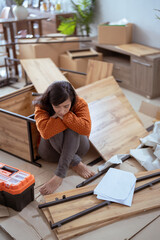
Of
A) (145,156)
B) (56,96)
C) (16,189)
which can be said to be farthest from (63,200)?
(145,156)

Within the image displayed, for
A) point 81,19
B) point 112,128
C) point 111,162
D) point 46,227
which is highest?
point 81,19

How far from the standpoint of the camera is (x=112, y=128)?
281cm

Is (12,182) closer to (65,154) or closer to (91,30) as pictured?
(65,154)

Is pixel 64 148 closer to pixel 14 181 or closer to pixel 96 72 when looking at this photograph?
pixel 14 181

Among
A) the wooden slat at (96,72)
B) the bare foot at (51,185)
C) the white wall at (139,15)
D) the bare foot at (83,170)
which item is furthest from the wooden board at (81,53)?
the bare foot at (51,185)

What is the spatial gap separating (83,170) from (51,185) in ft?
1.00

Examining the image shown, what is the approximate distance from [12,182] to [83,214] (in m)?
0.51

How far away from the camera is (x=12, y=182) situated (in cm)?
201

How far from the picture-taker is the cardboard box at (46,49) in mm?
4453

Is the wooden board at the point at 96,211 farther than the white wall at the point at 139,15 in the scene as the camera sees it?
No

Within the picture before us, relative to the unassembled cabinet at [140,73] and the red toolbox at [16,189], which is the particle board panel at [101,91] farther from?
the red toolbox at [16,189]

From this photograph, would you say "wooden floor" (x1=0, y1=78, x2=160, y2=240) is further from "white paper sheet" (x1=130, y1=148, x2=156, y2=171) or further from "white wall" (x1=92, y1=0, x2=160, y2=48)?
"white wall" (x1=92, y1=0, x2=160, y2=48)

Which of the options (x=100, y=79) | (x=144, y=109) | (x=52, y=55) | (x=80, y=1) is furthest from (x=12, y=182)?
(x=80, y=1)

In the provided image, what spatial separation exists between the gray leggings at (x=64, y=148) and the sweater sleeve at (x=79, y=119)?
57 mm
